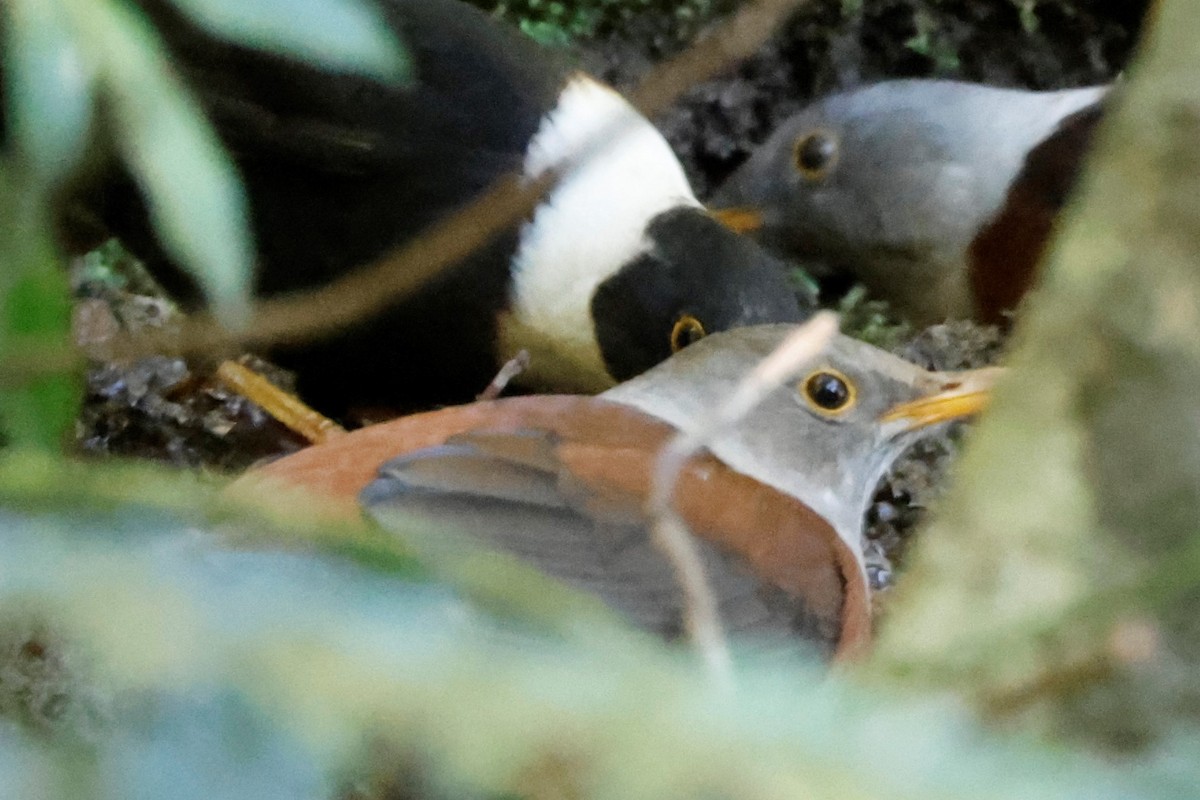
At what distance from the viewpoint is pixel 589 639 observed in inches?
12.7

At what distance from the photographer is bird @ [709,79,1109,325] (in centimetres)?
249

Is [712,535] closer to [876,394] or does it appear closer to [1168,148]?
[876,394]

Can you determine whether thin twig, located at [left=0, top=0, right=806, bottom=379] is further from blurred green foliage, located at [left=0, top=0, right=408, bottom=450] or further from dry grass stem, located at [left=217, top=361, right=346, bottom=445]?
dry grass stem, located at [left=217, top=361, right=346, bottom=445]

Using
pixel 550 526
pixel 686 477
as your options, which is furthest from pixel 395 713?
pixel 686 477

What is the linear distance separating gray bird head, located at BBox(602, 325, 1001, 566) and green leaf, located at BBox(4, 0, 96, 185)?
2.93ft

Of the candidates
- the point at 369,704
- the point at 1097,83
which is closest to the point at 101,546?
the point at 369,704

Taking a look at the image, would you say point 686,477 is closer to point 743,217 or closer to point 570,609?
point 570,609

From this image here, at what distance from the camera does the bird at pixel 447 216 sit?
5.42 ft

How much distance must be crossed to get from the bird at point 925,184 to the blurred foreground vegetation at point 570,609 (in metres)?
2.08

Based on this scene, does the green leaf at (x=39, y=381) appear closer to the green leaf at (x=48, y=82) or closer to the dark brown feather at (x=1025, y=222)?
the green leaf at (x=48, y=82)

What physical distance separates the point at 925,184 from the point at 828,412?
1.38m

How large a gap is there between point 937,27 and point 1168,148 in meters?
2.35

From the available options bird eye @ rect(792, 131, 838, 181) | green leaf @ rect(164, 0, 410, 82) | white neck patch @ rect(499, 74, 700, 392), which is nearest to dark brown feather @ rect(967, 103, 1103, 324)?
bird eye @ rect(792, 131, 838, 181)

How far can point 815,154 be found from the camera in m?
2.58
